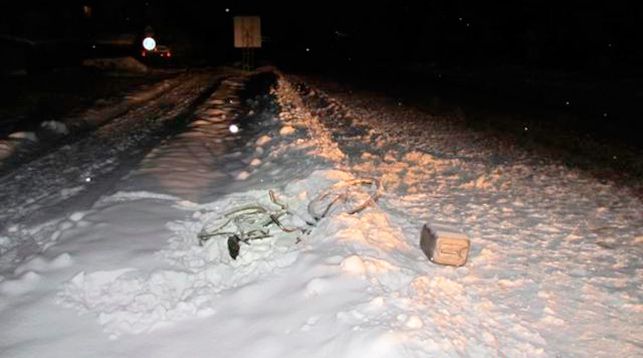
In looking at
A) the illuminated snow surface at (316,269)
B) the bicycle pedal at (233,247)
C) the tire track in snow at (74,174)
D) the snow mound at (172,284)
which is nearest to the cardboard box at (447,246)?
the illuminated snow surface at (316,269)

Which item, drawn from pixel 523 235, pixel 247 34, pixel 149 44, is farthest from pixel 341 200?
pixel 149 44

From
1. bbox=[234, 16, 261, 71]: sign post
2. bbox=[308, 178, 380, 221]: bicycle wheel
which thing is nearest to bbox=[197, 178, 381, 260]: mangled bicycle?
bbox=[308, 178, 380, 221]: bicycle wheel

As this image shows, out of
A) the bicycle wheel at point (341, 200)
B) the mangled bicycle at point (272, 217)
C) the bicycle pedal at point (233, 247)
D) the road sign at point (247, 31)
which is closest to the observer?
the bicycle pedal at point (233, 247)

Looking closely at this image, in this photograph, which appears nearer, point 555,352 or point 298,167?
point 555,352

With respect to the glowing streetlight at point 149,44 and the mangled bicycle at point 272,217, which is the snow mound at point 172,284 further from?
the glowing streetlight at point 149,44

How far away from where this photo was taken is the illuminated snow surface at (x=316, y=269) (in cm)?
338

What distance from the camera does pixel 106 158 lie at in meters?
8.06

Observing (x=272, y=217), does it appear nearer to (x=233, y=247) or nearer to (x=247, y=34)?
(x=233, y=247)

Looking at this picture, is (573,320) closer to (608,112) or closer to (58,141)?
(58,141)

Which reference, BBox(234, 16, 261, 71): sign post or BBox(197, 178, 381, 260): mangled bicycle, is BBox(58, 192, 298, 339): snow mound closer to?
BBox(197, 178, 381, 260): mangled bicycle

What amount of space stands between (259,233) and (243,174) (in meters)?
2.54

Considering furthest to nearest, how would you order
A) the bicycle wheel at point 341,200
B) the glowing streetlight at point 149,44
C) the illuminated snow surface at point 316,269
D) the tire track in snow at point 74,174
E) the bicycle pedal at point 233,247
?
the glowing streetlight at point 149,44 < the tire track in snow at point 74,174 < the bicycle wheel at point 341,200 < the bicycle pedal at point 233,247 < the illuminated snow surface at point 316,269

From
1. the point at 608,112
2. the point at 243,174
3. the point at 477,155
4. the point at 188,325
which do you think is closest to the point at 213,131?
the point at 243,174

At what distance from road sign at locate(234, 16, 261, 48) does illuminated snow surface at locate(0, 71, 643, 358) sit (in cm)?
1887
